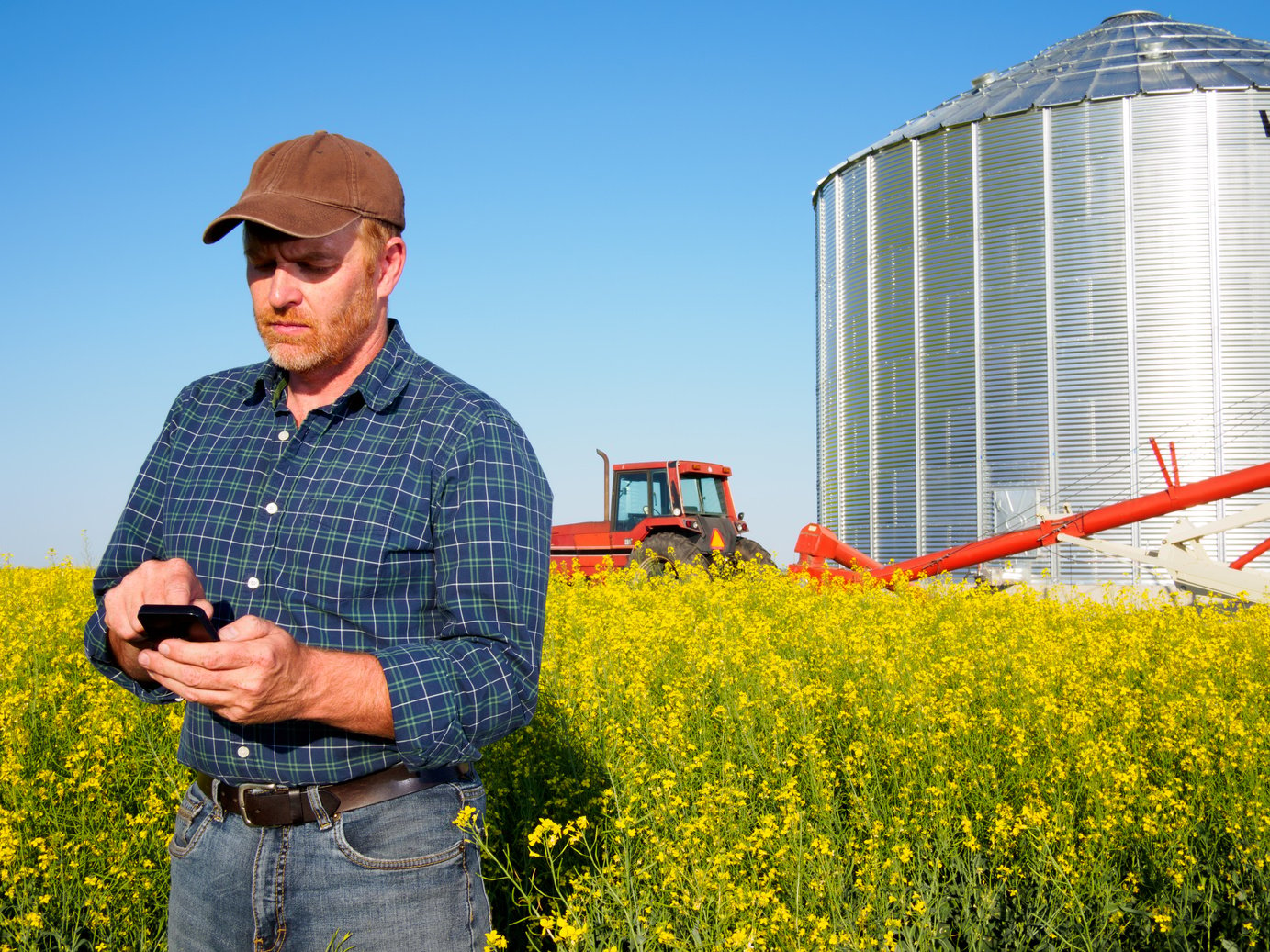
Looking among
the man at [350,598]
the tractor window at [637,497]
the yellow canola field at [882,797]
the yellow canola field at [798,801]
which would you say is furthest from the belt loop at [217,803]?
the tractor window at [637,497]

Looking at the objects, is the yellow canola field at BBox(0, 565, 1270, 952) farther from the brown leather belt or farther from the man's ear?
the man's ear

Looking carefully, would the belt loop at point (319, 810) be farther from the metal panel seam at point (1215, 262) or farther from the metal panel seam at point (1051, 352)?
the metal panel seam at point (1215, 262)

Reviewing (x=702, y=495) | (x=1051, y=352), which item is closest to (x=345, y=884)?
(x=702, y=495)

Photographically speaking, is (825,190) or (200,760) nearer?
(200,760)

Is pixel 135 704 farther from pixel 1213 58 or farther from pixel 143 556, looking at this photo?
pixel 1213 58

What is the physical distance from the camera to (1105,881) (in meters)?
3.31

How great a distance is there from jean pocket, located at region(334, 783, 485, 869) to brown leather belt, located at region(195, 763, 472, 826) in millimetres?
13

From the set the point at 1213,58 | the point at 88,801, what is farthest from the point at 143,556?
the point at 1213,58

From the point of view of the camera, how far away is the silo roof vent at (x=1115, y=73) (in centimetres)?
1527

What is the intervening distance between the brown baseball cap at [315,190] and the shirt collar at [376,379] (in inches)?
8.6

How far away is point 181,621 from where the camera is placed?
1357 millimetres

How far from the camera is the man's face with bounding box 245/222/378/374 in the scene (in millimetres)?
1697

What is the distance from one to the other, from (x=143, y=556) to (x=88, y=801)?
212 cm

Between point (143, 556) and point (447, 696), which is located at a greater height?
point (143, 556)
